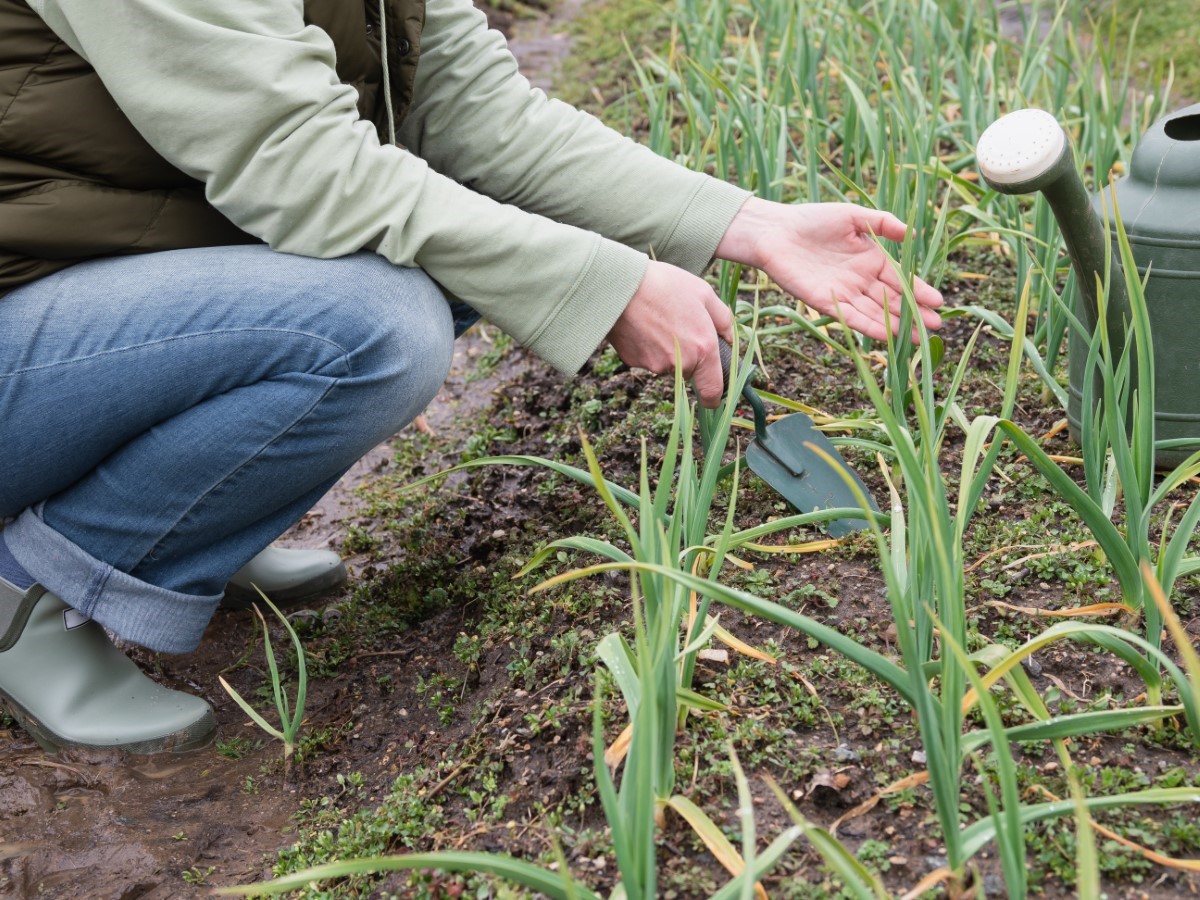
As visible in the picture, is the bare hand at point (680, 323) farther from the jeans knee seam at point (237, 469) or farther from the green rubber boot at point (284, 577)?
the green rubber boot at point (284, 577)

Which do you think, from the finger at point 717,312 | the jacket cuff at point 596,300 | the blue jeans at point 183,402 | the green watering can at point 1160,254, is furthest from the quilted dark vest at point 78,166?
the green watering can at point 1160,254

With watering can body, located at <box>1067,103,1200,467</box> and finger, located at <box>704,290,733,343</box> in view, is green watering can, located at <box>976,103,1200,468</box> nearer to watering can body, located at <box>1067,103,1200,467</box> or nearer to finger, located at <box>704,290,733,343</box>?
watering can body, located at <box>1067,103,1200,467</box>

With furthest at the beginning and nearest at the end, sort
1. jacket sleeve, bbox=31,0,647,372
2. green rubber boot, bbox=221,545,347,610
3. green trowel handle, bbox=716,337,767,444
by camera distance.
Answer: green rubber boot, bbox=221,545,347,610
green trowel handle, bbox=716,337,767,444
jacket sleeve, bbox=31,0,647,372

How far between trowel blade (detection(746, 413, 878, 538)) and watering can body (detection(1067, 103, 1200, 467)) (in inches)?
14.7

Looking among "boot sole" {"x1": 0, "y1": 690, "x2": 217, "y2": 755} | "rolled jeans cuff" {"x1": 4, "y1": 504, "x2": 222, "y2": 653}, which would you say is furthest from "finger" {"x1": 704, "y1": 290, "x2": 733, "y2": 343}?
"boot sole" {"x1": 0, "y1": 690, "x2": 217, "y2": 755}

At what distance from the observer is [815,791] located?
3.63 feet

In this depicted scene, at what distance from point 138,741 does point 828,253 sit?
1140 mm

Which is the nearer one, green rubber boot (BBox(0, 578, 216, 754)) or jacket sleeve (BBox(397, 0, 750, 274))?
green rubber boot (BBox(0, 578, 216, 754))

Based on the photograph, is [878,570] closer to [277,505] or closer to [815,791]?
[815,791]

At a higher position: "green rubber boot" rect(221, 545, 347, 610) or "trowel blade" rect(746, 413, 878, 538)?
"trowel blade" rect(746, 413, 878, 538)

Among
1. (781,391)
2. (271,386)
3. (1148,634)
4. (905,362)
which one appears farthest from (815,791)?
(781,391)

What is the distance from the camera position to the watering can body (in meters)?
1.45

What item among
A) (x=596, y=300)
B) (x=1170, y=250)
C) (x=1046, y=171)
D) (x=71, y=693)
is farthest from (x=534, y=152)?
(x=71, y=693)

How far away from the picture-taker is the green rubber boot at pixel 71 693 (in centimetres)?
151
